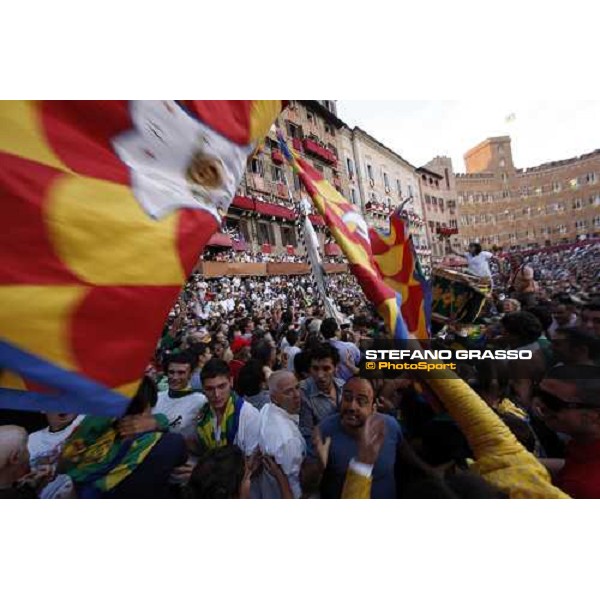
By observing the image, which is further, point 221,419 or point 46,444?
point 221,419

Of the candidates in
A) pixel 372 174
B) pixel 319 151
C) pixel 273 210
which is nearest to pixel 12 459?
pixel 273 210

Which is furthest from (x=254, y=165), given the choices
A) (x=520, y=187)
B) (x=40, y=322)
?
(x=520, y=187)

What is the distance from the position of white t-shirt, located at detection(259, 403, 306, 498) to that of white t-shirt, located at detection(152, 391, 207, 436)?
1.83 feet

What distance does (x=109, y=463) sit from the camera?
220 centimetres

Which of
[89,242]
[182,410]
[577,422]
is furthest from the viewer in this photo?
[182,410]

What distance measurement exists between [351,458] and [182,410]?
126cm

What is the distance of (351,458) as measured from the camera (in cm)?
225

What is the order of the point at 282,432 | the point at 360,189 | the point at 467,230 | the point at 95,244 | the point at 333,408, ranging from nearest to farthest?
1. the point at 95,244
2. the point at 282,432
3. the point at 333,408
4. the point at 360,189
5. the point at 467,230

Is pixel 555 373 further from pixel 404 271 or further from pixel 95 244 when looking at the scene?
pixel 95 244

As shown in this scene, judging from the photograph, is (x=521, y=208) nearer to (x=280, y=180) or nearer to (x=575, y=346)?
(x=280, y=180)

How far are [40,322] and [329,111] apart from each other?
30.3 metres

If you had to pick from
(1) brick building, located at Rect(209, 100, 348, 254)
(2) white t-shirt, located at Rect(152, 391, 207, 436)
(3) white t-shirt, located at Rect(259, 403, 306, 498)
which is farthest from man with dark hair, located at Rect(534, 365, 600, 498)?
(1) brick building, located at Rect(209, 100, 348, 254)

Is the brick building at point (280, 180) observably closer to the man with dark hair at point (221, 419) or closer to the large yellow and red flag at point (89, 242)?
the man with dark hair at point (221, 419)

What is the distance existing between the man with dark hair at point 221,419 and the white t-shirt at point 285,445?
10 centimetres
